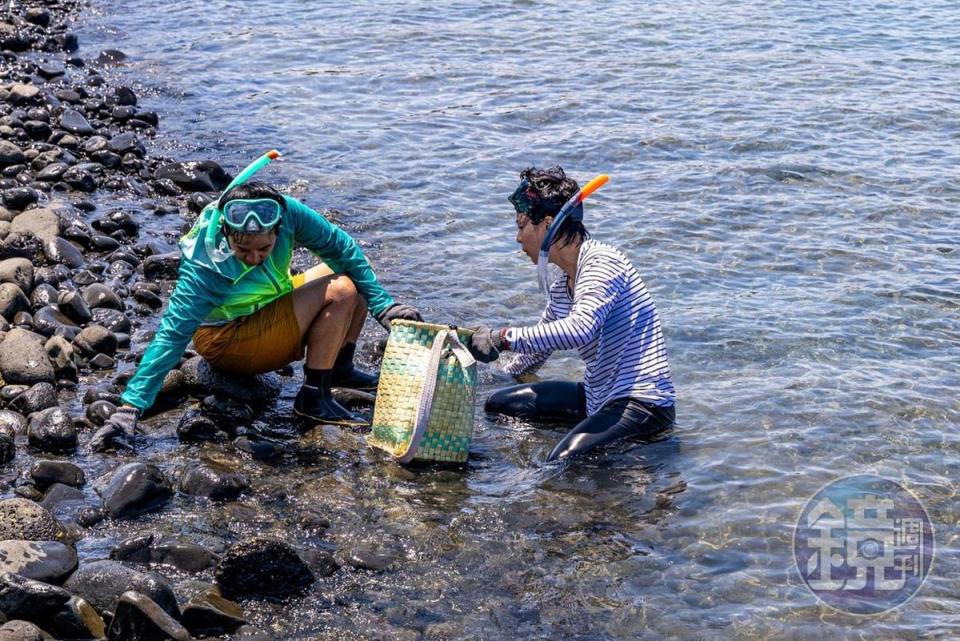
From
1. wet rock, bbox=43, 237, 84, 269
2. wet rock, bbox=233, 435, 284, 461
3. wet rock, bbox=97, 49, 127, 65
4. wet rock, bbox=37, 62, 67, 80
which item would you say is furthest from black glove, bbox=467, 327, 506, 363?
wet rock, bbox=97, 49, 127, 65

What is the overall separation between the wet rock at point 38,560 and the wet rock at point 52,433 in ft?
4.34

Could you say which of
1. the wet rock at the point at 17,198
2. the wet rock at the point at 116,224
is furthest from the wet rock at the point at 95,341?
the wet rock at the point at 17,198

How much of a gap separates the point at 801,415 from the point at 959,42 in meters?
10.8

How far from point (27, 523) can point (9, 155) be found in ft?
21.9

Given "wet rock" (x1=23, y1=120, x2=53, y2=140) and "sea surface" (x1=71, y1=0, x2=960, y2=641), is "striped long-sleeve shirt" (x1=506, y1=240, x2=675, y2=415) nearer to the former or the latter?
"sea surface" (x1=71, y1=0, x2=960, y2=641)

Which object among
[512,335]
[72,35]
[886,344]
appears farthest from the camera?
[72,35]

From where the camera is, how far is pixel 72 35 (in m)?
17.2

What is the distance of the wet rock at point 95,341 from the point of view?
299 inches

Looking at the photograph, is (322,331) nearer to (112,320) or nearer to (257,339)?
(257,339)

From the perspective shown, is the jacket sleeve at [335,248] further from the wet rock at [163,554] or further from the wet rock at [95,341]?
the wet rock at [163,554]

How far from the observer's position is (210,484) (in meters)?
6.13

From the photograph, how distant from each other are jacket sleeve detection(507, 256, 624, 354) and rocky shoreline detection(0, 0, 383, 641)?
1.67 meters

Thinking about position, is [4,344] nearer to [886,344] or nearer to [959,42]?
[886,344]

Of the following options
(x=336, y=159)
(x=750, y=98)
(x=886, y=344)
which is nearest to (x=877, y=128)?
(x=750, y=98)
